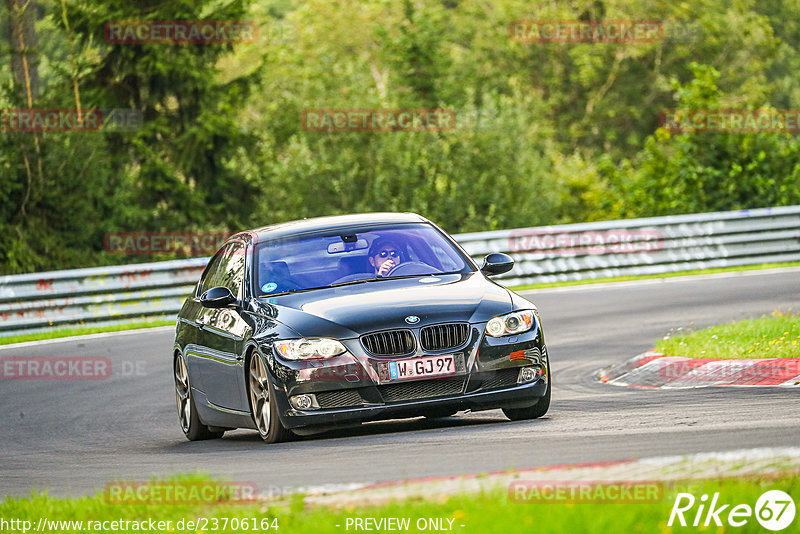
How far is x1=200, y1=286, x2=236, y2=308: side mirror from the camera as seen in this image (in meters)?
9.82

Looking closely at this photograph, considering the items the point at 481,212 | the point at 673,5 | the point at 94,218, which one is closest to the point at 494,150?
the point at 481,212

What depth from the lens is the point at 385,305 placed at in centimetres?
892

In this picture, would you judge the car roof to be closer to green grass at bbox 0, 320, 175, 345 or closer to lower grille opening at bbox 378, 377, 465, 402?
lower grille opening at bbox 378, 377, 465, 402

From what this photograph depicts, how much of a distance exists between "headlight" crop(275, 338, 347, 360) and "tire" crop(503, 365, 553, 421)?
1.46 m

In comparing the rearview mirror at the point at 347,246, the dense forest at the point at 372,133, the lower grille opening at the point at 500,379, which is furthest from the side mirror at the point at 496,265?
the dense forest at the point at 372,133

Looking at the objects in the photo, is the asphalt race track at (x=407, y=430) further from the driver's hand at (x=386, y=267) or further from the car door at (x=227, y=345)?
the driver's hand at (x=386, y=267)

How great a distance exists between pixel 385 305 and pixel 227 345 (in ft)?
4.54

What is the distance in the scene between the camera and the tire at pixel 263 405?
350 inches

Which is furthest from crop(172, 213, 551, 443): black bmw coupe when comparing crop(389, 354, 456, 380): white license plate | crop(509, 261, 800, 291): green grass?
crop(509, 261, 800, 291): green grass

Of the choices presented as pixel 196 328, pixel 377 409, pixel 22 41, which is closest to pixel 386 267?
pixel 377 409

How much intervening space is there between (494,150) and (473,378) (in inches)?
1270

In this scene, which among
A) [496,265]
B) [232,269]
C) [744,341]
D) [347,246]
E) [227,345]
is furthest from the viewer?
[744,341]

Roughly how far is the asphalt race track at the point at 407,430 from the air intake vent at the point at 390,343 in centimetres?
54

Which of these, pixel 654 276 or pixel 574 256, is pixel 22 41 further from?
pixel 654 276
